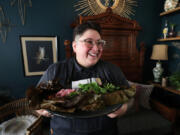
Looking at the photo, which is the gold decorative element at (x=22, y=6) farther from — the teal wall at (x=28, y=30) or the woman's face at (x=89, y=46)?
the woman's face at (x=89, y=46)

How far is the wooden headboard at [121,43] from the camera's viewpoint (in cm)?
177

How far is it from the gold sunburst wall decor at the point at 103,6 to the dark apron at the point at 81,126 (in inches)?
67.4

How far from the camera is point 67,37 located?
183 centimetres

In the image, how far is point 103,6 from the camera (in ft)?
6.28

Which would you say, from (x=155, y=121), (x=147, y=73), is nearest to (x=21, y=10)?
(x=155, y=121)

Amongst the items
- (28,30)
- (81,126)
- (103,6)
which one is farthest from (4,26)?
(81,126)

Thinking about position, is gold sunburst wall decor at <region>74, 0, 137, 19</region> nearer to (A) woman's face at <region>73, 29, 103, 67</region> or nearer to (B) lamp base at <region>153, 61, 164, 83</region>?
(B) lamp base at <region>153, 61, 164, 83</region>

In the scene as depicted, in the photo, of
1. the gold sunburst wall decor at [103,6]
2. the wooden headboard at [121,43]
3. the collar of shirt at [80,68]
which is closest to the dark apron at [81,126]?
the collar of shirt at [80,68]

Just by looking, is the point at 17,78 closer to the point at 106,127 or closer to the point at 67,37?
the point at 67,37

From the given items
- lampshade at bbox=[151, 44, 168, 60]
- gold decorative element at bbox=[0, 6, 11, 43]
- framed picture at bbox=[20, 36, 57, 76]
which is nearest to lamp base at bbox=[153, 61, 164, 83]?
lampshade at bbox=[151, 44, 168, 60]

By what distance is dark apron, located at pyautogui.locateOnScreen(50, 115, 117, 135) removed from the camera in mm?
712

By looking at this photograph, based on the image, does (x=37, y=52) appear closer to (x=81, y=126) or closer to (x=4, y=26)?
(x=4, y=26)

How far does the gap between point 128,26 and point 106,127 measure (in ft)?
5.72

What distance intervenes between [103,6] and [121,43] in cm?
76
